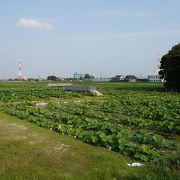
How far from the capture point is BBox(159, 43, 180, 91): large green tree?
162 feet

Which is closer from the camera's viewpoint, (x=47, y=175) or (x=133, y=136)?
(x=47, y=175)

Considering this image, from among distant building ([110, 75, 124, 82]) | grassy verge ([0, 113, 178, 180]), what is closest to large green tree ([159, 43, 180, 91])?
grassy verge ([0, 113, 178, 180])

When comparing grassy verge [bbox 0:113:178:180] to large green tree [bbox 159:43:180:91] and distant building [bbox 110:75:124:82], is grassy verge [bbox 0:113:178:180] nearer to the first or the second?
large green tree [bbox 159:43:180:91]

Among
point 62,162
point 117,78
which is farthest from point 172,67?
point 117,78

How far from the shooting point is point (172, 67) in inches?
1961

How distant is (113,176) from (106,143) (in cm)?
310

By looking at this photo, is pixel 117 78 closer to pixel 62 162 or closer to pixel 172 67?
pixel 172 67

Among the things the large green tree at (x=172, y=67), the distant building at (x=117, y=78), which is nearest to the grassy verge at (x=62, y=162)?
the large green tree at (x=172, y=67)

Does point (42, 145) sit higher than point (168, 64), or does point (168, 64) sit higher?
point (168, 64)

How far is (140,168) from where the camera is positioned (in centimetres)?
796

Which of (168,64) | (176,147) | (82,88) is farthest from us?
(168,64)

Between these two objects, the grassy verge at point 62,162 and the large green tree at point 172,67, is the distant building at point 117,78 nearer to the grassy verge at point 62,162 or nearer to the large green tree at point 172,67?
the large green tree at point 172,67

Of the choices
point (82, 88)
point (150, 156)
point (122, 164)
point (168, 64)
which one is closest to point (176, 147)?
point (150, 156)

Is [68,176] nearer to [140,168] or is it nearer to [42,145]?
[140,168]
